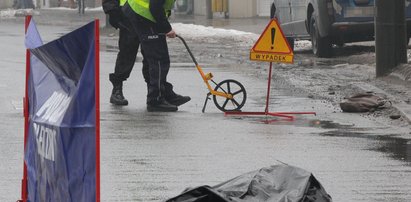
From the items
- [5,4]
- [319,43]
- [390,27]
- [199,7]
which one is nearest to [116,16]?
[390,27]

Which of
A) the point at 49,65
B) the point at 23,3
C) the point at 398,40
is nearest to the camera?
the point at 49,65

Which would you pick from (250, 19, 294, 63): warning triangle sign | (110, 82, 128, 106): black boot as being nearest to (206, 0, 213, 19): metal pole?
(110, 82, 128, 106): black boot

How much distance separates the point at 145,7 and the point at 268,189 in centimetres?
791

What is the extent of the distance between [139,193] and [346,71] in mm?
10736

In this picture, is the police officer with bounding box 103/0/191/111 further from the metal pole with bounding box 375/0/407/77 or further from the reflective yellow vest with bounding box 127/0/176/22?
the metal pole with bounding box 375/0/407/77

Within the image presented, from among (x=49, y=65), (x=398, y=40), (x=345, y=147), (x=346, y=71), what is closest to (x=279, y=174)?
(x=49, y=65)

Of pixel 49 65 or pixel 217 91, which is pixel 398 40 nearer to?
pixel 217 91

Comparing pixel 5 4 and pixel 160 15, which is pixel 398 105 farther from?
pixel 5 4

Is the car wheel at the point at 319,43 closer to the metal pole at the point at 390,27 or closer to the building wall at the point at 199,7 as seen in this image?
the metal pole at the point at 390,27

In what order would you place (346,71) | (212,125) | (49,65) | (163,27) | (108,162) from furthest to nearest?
(346,71) → (163,27) → (212,125) → (108,162) → (49,65)

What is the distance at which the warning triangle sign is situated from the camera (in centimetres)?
1335

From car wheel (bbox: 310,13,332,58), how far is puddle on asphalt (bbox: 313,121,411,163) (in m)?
8.29

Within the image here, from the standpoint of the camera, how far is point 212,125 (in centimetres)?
1227

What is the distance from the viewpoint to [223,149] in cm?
1054
